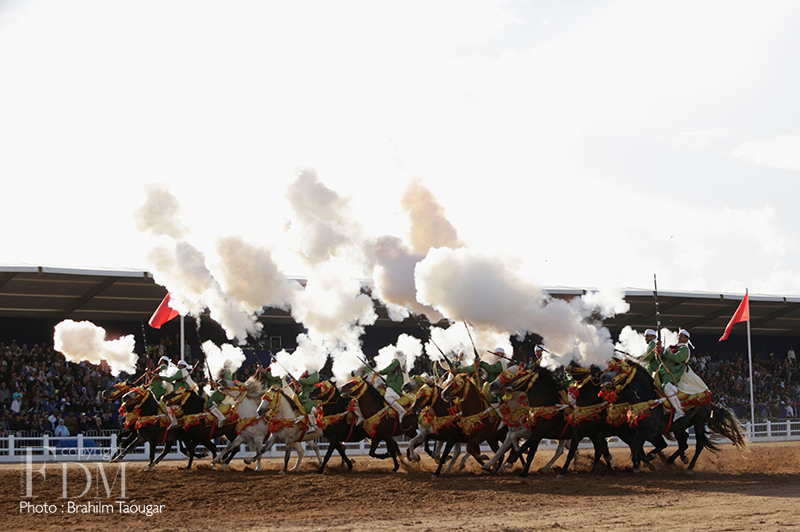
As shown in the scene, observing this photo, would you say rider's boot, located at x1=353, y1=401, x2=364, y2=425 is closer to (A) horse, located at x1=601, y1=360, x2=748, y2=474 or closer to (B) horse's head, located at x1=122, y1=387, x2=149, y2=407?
(B) horse's head, located at x1=122, y1=387, x2=149, y2=407

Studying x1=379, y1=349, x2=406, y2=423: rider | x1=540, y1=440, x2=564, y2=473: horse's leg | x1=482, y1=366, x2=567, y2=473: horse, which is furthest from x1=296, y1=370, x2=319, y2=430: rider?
x1=540, y1=440, x2=564, y2=473: horse's leg

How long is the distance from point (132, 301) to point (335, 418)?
15.4 metres

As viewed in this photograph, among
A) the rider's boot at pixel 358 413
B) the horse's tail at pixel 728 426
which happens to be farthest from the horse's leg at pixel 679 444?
the rider's boot at pixel 358 413

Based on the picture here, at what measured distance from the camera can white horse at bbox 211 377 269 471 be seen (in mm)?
20391

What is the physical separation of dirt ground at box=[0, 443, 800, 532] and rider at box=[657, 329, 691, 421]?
1.54 meters

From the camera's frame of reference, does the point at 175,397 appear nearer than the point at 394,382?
Yes

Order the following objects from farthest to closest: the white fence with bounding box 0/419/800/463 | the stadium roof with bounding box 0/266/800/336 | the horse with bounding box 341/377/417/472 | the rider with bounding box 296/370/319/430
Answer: the stadium roof with bounding box 0/266/800/336
the white fence with bounding box 0/419/800/463
the rider with bounding box 296/370/319/430
the horse with bounding box 341/377/417/472

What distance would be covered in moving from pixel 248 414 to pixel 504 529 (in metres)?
11.1

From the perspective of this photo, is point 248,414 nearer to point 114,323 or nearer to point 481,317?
point 481,317

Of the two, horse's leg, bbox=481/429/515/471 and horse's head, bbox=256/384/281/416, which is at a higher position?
horse's head, bbox=256/384/281/416

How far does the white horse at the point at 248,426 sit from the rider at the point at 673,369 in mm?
9528

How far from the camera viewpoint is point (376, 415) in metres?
19.5

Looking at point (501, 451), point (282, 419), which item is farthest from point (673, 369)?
point (282, 419)

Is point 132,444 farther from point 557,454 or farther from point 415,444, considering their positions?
point 557,454
